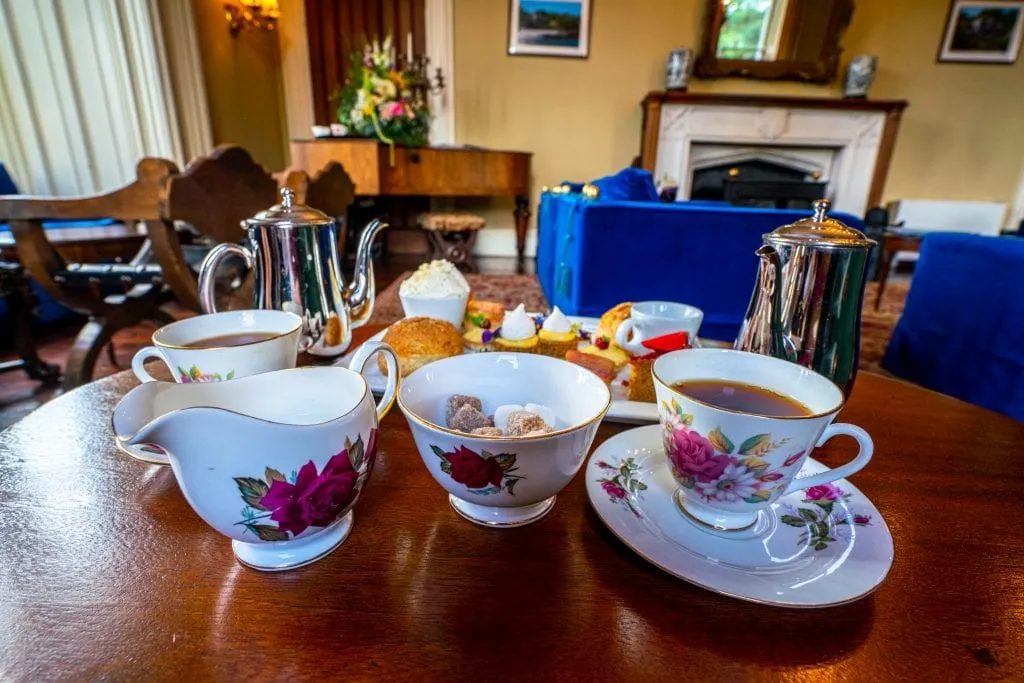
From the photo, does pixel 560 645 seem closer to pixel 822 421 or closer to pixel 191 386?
pixel 822 421

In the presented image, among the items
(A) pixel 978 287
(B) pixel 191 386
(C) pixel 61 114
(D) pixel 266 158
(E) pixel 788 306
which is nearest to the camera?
(B) pixel 191 386

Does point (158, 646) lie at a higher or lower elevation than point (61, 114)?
lower

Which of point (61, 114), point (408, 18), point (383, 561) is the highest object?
point (408, 18)

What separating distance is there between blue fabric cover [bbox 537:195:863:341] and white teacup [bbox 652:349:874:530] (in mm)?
1663

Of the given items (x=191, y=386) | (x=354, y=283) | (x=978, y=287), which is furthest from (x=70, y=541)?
(x=978, y=287)

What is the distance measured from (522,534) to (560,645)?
0.10m

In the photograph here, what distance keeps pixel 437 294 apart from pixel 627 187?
1.81 meters

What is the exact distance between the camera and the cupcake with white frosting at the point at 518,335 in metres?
0.72

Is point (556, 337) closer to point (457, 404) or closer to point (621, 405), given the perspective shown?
point (621, 405)

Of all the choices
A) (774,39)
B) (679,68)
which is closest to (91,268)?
(679,68)

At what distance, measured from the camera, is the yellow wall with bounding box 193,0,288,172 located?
10.9 ft

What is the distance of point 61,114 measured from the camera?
8.72 feet

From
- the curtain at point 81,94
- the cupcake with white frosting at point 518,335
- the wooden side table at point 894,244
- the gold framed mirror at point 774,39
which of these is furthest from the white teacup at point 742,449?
the gold framed mirror at point 774,39

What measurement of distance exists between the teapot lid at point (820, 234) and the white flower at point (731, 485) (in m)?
0.31
